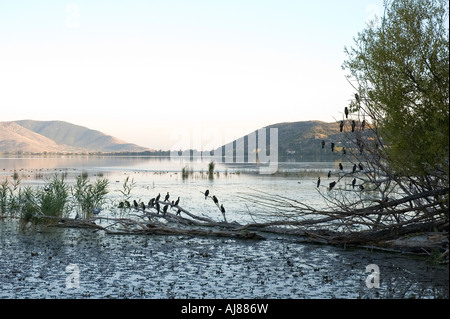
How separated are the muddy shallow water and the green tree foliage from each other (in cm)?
305

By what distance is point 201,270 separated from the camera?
1344 cm

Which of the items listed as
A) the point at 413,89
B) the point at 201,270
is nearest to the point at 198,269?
the point at 201,270

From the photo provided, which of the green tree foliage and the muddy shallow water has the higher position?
the green tree foliage

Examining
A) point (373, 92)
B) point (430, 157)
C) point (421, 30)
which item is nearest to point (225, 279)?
point (430, 157)

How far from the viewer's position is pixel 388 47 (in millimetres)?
14680

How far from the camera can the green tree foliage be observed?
12969 millimetres

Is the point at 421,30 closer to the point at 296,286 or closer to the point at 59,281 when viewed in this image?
the point at 296,286

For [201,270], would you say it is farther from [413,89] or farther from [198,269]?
[413,89]

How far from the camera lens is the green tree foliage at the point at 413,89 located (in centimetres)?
1297

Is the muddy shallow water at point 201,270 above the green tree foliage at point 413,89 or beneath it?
beneath

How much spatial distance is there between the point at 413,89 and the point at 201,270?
7.60 m

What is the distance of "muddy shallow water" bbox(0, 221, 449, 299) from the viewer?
36.9 ft

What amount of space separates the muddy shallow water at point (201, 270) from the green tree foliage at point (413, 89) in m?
3.05
